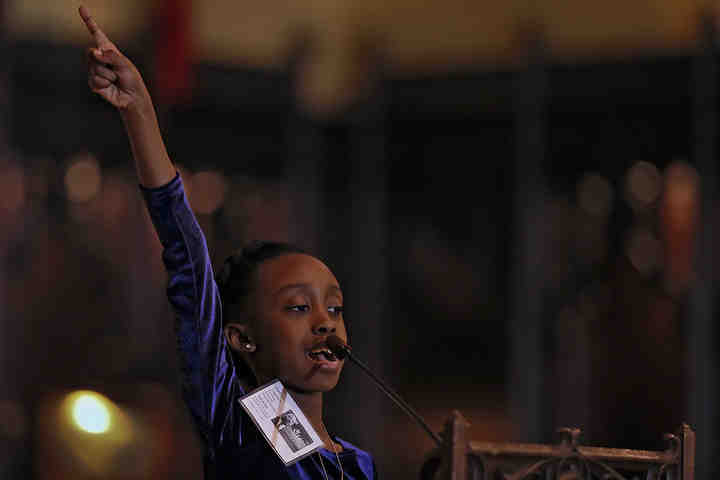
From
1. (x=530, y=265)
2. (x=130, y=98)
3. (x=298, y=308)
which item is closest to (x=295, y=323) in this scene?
(x=298, y=308)

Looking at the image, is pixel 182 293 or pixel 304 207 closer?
pixel 182 293

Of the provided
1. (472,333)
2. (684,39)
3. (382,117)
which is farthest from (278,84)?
(684,39)

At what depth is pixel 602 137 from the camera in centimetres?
571

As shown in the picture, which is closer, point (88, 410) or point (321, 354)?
point (321, 354)

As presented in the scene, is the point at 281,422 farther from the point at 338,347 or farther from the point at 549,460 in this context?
the point at 549,460

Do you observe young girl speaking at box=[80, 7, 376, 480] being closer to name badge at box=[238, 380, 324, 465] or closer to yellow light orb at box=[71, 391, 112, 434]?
name badge at box=[238, 380, 324, 465]

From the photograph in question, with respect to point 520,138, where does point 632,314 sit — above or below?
below

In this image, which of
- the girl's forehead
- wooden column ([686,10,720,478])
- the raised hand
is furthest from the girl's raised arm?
wooden column ([686,10,720,478])

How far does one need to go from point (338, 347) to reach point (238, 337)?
0.58 feet

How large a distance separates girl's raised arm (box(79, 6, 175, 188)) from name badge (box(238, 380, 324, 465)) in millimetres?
304

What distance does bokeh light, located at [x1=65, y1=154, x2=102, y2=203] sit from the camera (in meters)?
5.36

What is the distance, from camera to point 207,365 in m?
1.29

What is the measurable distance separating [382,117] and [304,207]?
72 cm

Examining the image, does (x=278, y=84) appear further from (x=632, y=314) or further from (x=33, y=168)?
(x=632, y=314)
